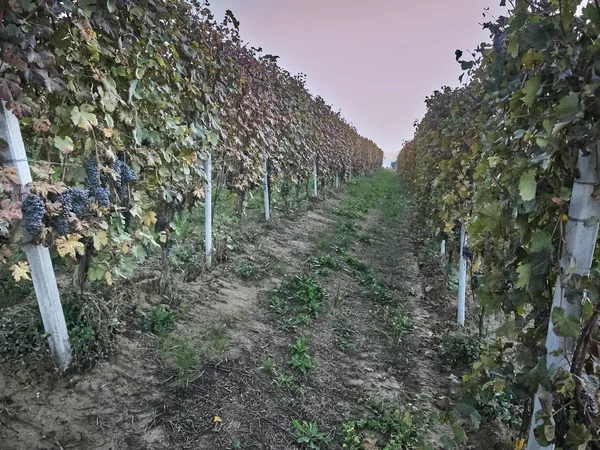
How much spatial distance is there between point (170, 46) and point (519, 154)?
279 centimetres

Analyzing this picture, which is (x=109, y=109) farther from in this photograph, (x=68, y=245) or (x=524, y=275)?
(x=524, y=275)

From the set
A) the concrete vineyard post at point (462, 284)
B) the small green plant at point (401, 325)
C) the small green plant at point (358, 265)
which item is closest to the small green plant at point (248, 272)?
the small green plant at point (358, 265)

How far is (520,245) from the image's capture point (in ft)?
5.29

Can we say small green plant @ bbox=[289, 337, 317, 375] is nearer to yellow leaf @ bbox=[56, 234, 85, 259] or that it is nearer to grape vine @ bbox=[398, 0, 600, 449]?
grape vine @ bbox=[398, 0, 600, 449]

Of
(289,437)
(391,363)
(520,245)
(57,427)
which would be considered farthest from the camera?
(391,363)

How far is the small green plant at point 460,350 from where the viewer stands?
3.36m

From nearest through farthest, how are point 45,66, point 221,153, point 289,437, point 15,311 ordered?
point 45,66
point 289,437
point 15,311
point 221,153

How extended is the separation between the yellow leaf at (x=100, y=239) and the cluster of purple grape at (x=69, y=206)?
15 cm

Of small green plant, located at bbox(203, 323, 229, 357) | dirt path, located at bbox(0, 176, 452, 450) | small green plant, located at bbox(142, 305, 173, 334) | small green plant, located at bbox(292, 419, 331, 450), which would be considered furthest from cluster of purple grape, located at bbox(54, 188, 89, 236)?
small green plant, located at bbox(292, 419, 331, 450)

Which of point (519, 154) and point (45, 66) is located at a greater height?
point (45, 66)

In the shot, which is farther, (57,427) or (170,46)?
(170,46)

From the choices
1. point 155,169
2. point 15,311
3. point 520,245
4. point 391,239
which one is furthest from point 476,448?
point 391,239

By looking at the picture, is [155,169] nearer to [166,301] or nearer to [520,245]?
[166,301]

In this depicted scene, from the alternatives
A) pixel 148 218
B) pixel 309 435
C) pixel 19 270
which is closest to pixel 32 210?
pixel 19 270
